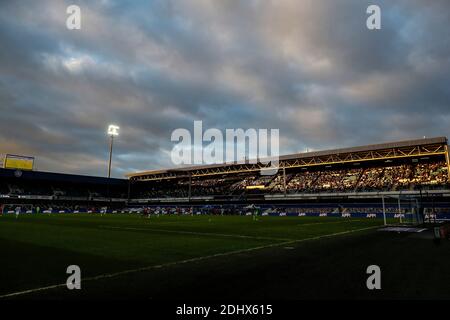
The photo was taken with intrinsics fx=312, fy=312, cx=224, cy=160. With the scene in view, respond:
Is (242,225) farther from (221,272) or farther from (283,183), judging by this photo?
(283,183)

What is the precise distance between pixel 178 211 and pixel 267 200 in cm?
2158

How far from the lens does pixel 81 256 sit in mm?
11945

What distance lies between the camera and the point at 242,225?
102ft

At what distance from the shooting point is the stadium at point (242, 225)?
8.03 m

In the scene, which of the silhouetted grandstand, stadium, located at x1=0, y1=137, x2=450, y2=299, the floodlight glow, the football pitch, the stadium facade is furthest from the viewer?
the floodlight glow

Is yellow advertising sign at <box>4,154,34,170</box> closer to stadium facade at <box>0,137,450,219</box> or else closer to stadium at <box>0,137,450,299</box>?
stadium facade at <box>0,137,450,219</box>

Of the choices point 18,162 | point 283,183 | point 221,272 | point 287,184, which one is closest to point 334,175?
point 287,184

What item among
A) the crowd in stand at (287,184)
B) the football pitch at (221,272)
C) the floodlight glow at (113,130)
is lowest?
the football pitch at (221,272)

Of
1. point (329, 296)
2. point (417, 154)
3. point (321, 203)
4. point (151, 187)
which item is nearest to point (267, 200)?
point (321, 203)

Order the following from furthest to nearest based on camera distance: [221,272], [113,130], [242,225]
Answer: [113,130] < [242,225] < [221,272]

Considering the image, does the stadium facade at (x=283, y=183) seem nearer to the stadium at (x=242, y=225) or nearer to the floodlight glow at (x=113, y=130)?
the stadium at (x=242, y=225)

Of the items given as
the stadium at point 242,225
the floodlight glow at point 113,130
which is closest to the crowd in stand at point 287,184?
the stadium at point 242,225

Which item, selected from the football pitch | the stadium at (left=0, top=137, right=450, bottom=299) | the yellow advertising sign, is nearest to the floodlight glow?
the stadium at (left=0, top=137, right=450, bottom=299)

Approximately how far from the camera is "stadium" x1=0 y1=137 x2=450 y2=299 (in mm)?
8031
